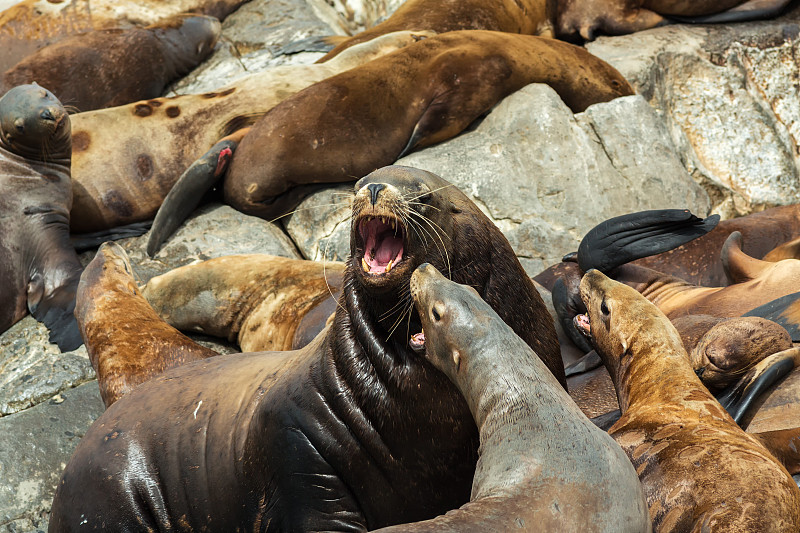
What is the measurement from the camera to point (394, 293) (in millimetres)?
3150

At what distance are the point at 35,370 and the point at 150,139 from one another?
293cm

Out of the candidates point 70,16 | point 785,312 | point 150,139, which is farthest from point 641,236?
point 70,16

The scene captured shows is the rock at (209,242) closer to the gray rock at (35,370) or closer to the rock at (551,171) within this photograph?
the rock at (551,171)

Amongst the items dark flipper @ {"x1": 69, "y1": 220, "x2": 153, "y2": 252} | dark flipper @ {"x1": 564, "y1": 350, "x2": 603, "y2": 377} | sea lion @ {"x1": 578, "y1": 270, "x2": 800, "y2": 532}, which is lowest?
dark flipper @ {"x1": 69, "y1": 220, "x2": 153, "y2": 252}

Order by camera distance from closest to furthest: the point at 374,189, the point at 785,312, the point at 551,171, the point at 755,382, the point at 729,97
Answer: the point at 374,189, the point at 755,382, the point at 785,312, the point at 551,171, the point at 729,97

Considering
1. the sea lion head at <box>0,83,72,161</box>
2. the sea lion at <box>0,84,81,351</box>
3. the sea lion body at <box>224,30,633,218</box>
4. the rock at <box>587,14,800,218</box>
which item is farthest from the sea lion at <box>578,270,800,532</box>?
the sea lion head at <box>0,83,72,161</box>

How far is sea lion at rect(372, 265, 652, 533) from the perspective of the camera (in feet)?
7.16

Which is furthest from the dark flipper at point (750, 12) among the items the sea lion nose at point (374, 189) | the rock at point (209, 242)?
the sea lion nose at point (374, 189)

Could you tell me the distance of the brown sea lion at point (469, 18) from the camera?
9.55 m

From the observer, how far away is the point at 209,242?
712 centimetres

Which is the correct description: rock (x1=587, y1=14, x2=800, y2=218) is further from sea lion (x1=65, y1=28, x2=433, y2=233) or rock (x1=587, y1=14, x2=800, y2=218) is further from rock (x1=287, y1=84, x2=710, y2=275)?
sea lion (x1=65, y1=28, x2=433, y2=233)

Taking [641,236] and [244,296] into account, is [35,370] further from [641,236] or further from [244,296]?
[641,236]

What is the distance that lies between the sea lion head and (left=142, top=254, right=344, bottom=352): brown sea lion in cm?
211

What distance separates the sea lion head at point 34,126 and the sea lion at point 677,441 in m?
5.25
